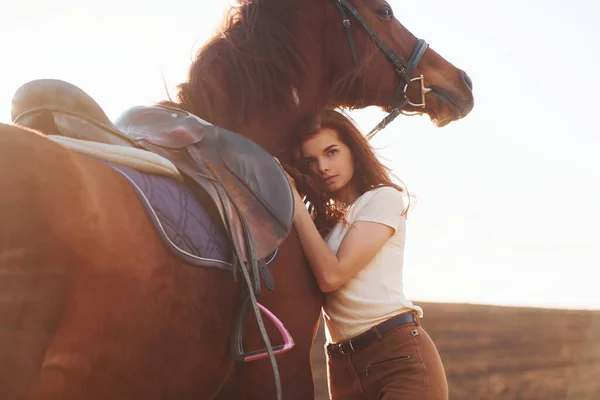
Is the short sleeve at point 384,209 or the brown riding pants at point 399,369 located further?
the short sleeve at point 384,209

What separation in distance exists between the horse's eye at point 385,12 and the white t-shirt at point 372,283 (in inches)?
32.8

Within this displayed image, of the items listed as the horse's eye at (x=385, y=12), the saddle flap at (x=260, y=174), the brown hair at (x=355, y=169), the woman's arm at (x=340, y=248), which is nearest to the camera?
the saddle flap at (x=260, y=174)

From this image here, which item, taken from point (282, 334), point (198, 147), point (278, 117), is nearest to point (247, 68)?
point (278, 117)

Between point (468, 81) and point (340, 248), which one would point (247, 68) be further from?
point (468, 81)

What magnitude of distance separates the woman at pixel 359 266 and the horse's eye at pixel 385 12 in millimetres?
529

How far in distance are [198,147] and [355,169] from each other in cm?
90

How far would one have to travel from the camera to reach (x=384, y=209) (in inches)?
100

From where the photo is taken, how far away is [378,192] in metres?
2.63

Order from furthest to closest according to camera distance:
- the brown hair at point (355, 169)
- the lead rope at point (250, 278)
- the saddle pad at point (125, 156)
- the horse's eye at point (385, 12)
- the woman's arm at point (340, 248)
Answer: the horse's eye at point (385, 12), the brown hair at point (355, 169), the woman's arm at point (340, 248), the lead rope at point (250, 278), the saddle pad at point (125, 156)

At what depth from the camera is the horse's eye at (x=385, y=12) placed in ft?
9.52

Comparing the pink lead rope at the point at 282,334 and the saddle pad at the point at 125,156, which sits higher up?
the saddle pad at the point at 125,156

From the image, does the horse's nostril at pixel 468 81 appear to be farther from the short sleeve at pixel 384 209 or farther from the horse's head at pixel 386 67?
the short sleeve at pixel 384 209

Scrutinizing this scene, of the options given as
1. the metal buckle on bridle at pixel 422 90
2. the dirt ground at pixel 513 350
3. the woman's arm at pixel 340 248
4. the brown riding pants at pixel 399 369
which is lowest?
the dirt ground at pixel 513 350

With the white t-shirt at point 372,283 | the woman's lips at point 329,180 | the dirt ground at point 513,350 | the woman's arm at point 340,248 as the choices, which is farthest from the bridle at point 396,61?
the dirt ground at point 513,350
